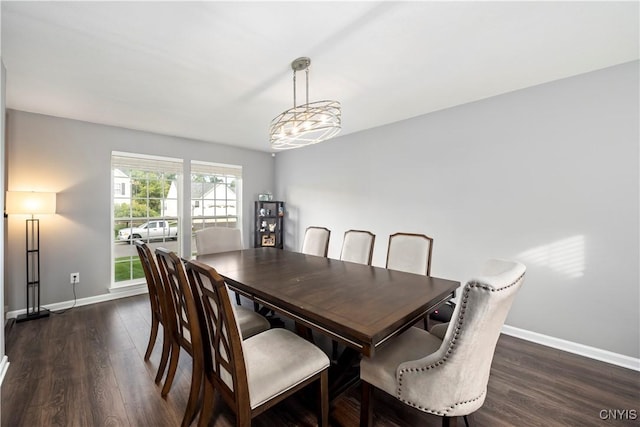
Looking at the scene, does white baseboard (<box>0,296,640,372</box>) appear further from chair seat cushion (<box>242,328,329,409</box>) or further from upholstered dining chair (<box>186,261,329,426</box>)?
chair seat cushion (<box>242,328,329,409</box>)

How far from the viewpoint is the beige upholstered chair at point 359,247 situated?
2783 mm

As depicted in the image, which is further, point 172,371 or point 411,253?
point 411,253

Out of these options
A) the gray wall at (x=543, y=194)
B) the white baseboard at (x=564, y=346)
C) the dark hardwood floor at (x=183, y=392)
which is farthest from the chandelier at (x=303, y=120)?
the white baseboard at (x=564, y=346)

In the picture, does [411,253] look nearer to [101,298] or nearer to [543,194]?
[543,194]

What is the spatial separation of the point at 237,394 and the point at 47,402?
5.18 ft

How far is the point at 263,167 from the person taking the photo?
5355 millimetres

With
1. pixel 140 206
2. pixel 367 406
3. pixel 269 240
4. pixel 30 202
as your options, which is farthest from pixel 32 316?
pixel 367 406

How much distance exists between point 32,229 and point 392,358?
421 cm

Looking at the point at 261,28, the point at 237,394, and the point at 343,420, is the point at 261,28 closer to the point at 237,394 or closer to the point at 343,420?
the point at 237,394

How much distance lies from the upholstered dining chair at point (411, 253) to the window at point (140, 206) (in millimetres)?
3517

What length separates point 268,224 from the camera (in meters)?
5.06

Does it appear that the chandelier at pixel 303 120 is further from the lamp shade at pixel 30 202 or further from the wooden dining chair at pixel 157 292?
the lamp shade at pixel 30 202

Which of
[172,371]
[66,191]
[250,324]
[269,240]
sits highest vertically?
[66,191]

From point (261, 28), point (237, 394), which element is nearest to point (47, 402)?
point (237, 394)
